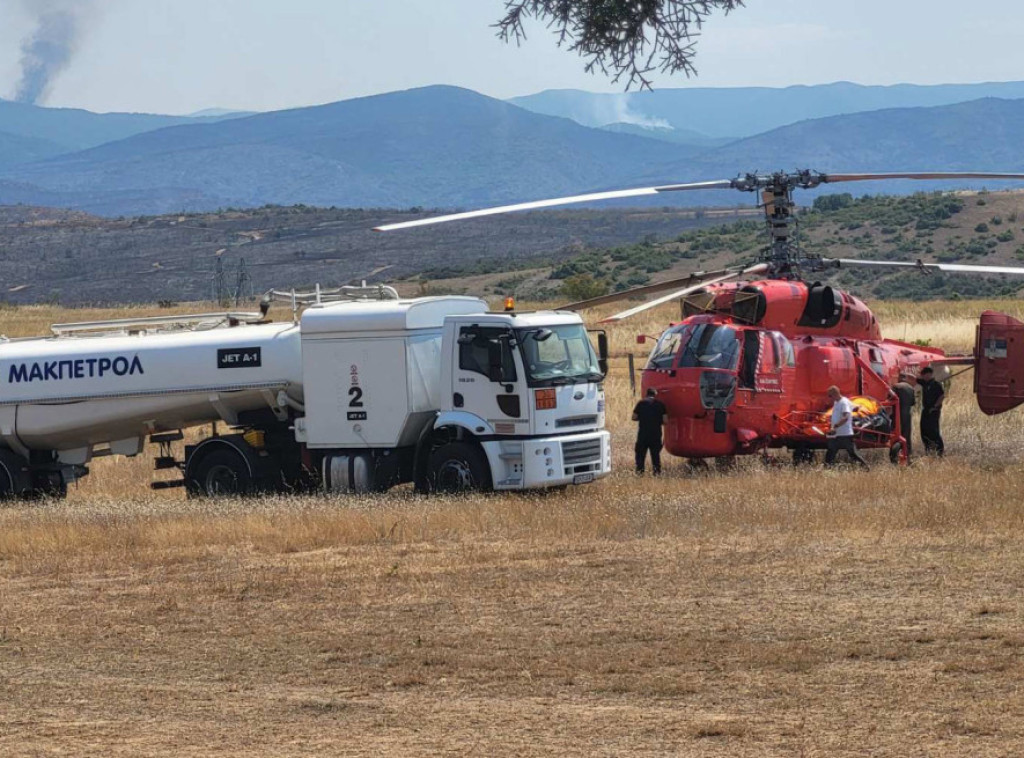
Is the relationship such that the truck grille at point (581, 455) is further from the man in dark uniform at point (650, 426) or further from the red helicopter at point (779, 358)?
the red helicopter at point (779, 358)

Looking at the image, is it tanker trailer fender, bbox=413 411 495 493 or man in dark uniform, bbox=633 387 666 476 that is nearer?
tanker trailer fender, bbox=413 411 495 493

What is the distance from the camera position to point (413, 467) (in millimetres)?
19156

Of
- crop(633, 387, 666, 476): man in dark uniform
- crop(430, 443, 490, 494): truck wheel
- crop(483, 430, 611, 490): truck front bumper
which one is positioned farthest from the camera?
crop(633, 387, 666, 476): man in dark uniform

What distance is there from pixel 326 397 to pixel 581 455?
11.0 feet

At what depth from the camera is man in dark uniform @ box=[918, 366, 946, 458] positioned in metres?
21.6

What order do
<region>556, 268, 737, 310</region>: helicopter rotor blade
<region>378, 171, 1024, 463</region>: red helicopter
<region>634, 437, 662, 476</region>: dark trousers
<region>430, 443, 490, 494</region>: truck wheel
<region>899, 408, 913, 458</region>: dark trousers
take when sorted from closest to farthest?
<region>430, 443, 490, 494</region>: truck wheel, <region>556, 268, 737, 310</region>: helicopter rotor blade, <region>378, 171, 1024, 463</region>: red helicopter, <region>634, 437, 662, 476</region>: dark trousers, <region>899, 408, 913, 458</region>: dark trousers

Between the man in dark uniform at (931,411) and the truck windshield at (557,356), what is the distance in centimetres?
549

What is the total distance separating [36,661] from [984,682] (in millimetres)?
6156

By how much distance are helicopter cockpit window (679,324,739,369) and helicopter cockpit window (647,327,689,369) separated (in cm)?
14

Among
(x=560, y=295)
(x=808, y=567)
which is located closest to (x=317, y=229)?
(x=560, y=295)

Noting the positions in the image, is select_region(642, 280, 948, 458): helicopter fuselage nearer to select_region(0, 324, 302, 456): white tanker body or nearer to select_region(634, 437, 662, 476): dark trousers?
select_region(634, 437, 662, 476): dark trousers

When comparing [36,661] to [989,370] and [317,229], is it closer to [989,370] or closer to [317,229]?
[989,370]

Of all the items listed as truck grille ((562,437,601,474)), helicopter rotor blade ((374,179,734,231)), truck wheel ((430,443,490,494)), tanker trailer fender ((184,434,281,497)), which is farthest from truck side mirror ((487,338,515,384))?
tanker trailer fender ((184,434,281,497))

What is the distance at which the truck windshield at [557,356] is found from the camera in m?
18.2
